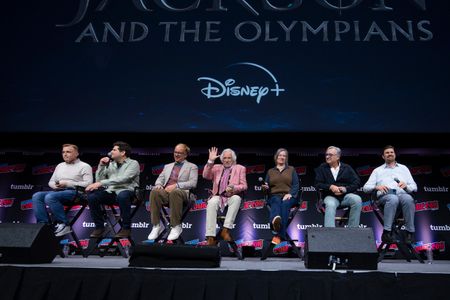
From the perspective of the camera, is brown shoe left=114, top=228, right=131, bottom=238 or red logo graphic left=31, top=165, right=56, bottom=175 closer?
brown shoe left=114, top=228, right=131, bottom=238

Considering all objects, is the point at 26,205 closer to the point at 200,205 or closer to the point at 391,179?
the point at 200,205

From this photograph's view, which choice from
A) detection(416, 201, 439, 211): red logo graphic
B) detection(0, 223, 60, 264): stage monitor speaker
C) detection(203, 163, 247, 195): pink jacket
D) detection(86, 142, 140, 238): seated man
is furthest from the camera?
detection(416, 201, 439, 211): red logo graphic

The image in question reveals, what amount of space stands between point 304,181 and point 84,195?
280cm

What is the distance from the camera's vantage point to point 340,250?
300cm

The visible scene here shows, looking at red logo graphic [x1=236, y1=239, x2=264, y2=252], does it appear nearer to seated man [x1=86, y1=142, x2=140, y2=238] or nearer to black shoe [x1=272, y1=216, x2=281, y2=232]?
black shoe [x1=272, y1=216, x2=281, y2=232]

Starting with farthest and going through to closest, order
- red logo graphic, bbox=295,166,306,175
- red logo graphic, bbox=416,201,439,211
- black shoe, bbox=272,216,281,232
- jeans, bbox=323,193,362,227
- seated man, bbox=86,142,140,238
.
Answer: red logo graphic, bbox=295,166,306,175 < red logo graphic, bbox=416,201,439,211 < seated man, bbox=86,142,140,238 < jeans, bbox=323,193,362,227 < black shoe, bbox=272,216,281,232

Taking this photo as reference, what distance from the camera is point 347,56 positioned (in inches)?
217

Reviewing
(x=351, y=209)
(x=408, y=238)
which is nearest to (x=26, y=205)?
(x=351, y=209)

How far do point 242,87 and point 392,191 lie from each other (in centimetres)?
213

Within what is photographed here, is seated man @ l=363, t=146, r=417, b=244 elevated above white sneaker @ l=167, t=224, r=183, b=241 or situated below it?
above

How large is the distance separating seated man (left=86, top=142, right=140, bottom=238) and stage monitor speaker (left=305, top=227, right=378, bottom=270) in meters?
2.21

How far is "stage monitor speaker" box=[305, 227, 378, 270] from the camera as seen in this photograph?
9.78 feet

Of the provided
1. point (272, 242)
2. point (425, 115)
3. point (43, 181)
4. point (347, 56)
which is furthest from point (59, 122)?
point (425, 115)

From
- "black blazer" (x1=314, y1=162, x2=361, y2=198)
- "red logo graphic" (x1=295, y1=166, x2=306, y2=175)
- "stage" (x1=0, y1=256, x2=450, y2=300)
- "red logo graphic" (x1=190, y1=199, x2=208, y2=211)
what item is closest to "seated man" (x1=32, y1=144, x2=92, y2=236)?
"red logo graphic" (x1=190, y1=199, x2=208, y2=211)
